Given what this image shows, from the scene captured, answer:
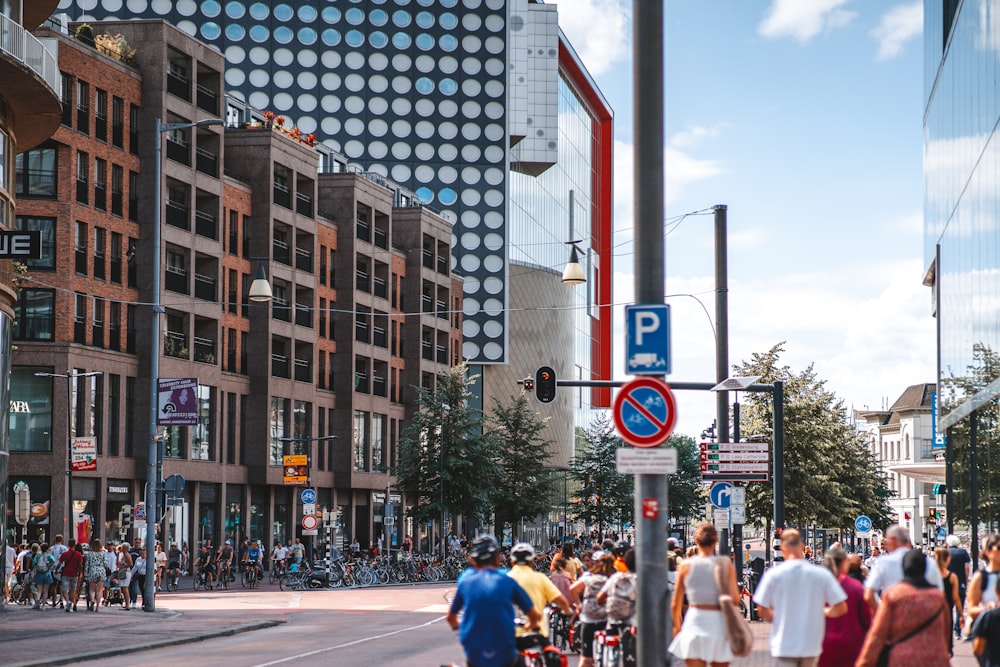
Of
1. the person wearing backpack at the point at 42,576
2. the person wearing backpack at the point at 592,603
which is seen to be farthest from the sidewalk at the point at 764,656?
the person wearing backpack at the point at 42,576

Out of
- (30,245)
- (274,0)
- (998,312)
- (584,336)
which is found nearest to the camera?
(30,245)

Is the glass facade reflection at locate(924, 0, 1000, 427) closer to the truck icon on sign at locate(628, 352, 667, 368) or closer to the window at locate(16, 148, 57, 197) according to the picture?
the truck icon on sign at locate(628, 352, 667, 368)

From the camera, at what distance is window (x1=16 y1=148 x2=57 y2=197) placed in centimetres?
5403

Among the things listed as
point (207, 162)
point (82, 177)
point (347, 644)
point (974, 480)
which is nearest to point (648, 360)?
point (347, 644)

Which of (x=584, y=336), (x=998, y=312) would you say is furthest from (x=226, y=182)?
(x=584, y=336)

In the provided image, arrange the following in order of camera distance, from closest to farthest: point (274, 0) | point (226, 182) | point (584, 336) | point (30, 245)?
point (30, 245) < point (226, 182) < point (274, 0) < point (584, 336)

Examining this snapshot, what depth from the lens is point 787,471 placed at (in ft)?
→ 164

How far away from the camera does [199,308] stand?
62594 millimetres

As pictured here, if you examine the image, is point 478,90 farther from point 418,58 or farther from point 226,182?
point 226,182

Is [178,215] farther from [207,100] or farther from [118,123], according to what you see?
[207,100]

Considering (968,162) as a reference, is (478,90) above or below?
above

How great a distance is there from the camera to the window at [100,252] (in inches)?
2234

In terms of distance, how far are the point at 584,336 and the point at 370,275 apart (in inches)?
2253

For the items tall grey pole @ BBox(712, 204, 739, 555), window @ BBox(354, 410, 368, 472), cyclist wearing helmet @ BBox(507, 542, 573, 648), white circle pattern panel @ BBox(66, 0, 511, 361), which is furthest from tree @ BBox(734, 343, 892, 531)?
white circle pattern panel @ BBox(66, 0, 511, 361)
